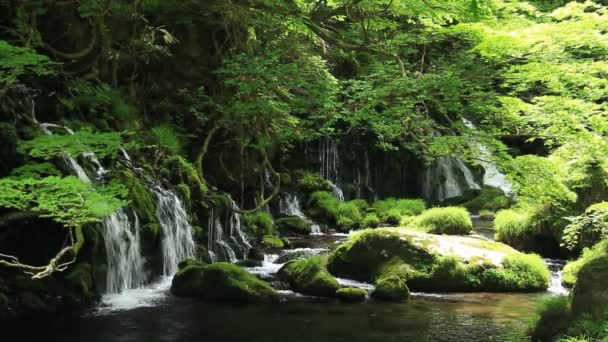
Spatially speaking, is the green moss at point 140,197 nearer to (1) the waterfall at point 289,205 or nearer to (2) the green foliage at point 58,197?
(2) the green foliage at point 58,197

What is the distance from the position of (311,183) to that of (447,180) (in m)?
8.80

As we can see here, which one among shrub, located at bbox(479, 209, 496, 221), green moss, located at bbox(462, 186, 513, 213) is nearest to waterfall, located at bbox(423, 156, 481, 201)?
green moss, located at bbox(462, 186, 513, 213)

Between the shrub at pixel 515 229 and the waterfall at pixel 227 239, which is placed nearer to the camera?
the waterfall at pixel 227 239

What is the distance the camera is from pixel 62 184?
6.28 meters

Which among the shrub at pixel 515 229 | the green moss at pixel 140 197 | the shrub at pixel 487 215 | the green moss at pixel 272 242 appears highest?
the green moss at pixel 140 197

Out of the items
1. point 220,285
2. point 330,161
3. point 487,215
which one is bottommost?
point 220,285

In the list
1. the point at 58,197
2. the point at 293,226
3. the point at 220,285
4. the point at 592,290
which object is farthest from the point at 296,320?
the point at 293,226

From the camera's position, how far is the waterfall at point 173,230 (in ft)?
39.3

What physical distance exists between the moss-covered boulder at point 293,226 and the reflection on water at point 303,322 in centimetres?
819

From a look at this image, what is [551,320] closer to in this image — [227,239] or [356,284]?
[356,284]

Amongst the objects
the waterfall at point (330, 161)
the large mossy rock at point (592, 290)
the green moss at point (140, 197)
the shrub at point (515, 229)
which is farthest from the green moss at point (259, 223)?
the large mossy rock at point (592, 290)

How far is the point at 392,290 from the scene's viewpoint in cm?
1023

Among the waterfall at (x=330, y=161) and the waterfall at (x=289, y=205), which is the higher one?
the waterfall at (x=330, y=161)

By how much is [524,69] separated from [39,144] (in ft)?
21.5
